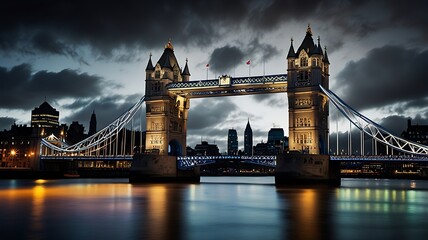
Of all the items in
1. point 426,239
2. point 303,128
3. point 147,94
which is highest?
point 147,94

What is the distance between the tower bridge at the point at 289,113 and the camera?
6384 cm

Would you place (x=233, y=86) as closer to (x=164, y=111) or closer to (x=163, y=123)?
(x=164, y=111)

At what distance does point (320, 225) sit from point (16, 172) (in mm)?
80318

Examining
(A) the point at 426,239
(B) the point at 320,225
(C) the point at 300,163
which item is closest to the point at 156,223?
(B) the point at 320,225

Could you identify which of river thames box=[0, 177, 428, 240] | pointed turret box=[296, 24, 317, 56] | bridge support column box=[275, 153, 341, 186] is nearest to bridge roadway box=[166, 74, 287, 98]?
pointed turret box=[296, 24, 317, 56]


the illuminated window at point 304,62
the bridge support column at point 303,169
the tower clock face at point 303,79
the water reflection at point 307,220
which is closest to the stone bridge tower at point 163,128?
the bridge support column at point 303,169

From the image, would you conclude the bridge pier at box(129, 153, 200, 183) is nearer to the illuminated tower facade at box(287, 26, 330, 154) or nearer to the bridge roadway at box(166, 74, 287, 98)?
the bridge roadway at box(166, 74, 287, 98)

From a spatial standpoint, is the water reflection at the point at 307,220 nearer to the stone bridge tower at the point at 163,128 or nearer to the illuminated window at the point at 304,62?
the illuminated window at the point at 304,62

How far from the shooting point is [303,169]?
205 ft

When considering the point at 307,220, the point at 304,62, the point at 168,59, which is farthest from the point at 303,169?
the point at 307,220

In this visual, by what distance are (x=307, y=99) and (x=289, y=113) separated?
10.1ft

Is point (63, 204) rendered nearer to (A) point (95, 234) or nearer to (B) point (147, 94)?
(A) point (95, 234)

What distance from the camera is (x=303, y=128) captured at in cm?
6769

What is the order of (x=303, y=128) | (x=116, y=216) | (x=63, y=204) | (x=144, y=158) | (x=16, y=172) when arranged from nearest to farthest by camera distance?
(x=116, y=216)
(x=63, y=204)
(x=303, y=128)
(x=144, y=158)
(x=16, y=172)
